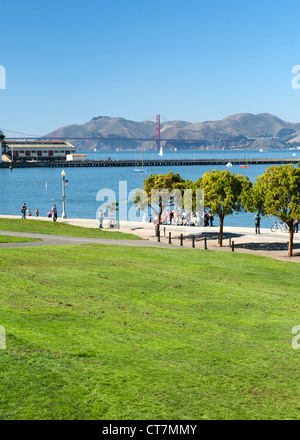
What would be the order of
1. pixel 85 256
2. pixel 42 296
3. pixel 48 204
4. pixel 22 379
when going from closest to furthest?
pixel 22 379
pixel 42 296
pixel 85 256
pixel 48 204

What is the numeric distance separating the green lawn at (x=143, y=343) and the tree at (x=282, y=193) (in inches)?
455

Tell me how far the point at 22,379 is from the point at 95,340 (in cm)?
268

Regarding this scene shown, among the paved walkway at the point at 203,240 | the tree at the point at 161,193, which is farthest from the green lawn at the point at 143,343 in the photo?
the tree at the point at 161,193

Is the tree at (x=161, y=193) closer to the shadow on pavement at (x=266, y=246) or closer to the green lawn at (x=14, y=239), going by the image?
the shadow on pavement at (x=266, y=246)

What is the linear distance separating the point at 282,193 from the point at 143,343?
74.5ft

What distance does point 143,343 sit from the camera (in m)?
12.7

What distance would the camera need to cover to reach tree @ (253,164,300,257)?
33.0 metres

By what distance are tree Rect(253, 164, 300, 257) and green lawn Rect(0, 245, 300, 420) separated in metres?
11.6
